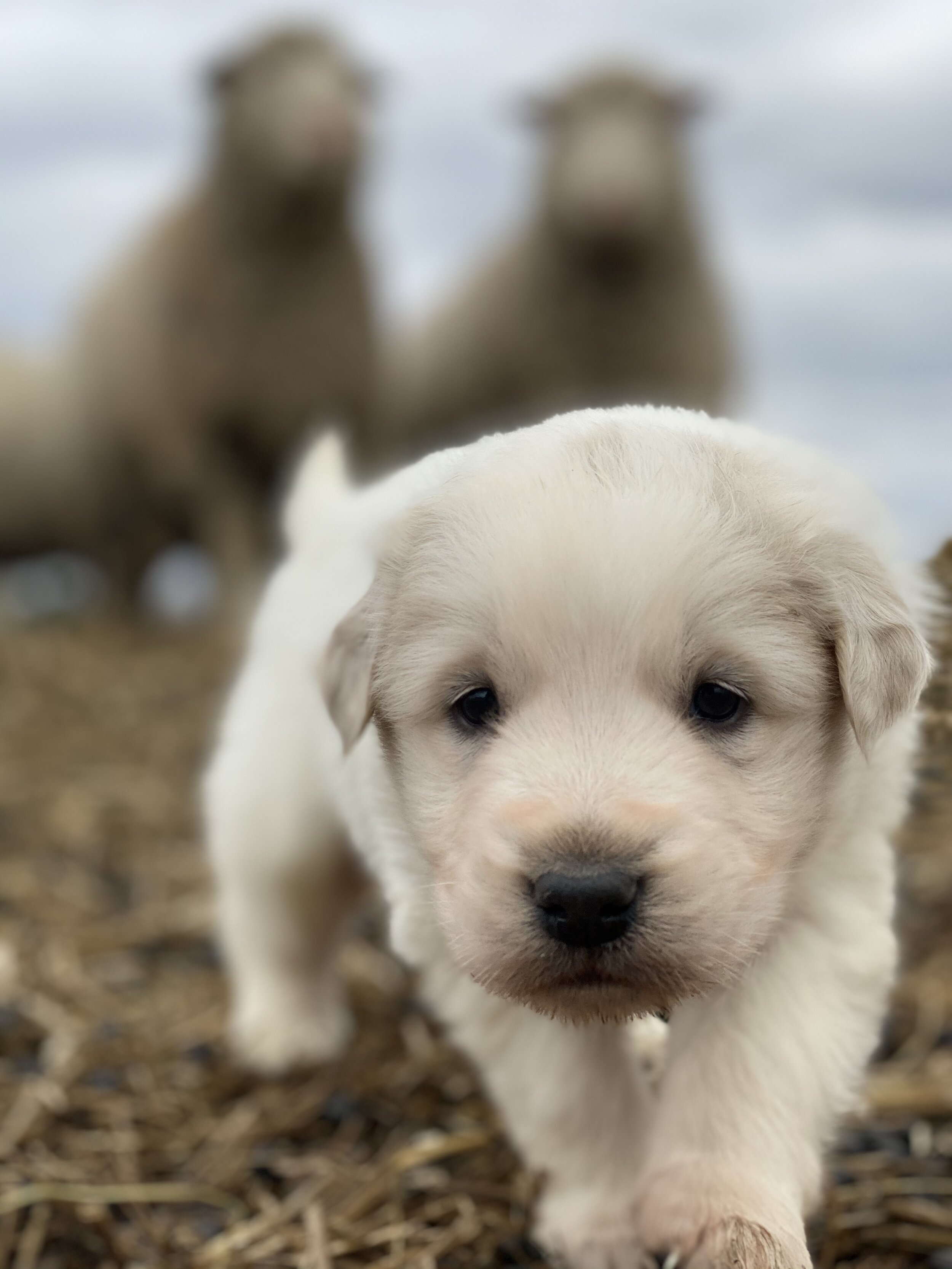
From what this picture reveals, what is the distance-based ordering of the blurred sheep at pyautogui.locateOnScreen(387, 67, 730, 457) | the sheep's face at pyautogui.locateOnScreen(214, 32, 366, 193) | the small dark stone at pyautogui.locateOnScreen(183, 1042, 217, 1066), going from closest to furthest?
the small dark stone at pyautogui.locateOnScreen(183, 1042, 217, 1066), the sheep's face at pyautogui.locateOnScreen(214, 32, 366, 193), the blurred sheep at pyautogui.locateOnScreen(387, 67, 730, 457)

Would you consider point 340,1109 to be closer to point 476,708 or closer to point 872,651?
point 476,708

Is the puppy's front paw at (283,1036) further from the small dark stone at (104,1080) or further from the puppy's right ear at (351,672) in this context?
the puppy's right ear at (351,672)

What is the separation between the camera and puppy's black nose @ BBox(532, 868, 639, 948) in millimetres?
1897

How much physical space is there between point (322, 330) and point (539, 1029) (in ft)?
23.8

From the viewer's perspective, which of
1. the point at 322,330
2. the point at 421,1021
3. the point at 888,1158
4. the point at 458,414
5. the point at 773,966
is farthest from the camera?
the point at 458,414

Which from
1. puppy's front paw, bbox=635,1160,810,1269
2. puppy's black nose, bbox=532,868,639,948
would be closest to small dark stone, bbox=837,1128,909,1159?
puppy's front paw, bbox=635,1160,810,1269

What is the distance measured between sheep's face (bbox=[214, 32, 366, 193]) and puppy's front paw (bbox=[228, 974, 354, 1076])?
6315mm

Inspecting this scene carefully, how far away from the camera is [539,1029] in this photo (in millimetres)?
2395

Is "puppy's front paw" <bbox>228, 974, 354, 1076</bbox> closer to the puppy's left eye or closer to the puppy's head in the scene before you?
the puppy's head

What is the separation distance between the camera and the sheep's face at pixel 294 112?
895 cm

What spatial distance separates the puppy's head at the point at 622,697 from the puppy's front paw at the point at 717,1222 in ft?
1.07

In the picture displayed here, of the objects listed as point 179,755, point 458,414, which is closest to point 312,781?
point 179,755

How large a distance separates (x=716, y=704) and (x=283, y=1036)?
1.97 metres

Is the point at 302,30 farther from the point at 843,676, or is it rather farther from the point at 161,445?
the point at 843,676
